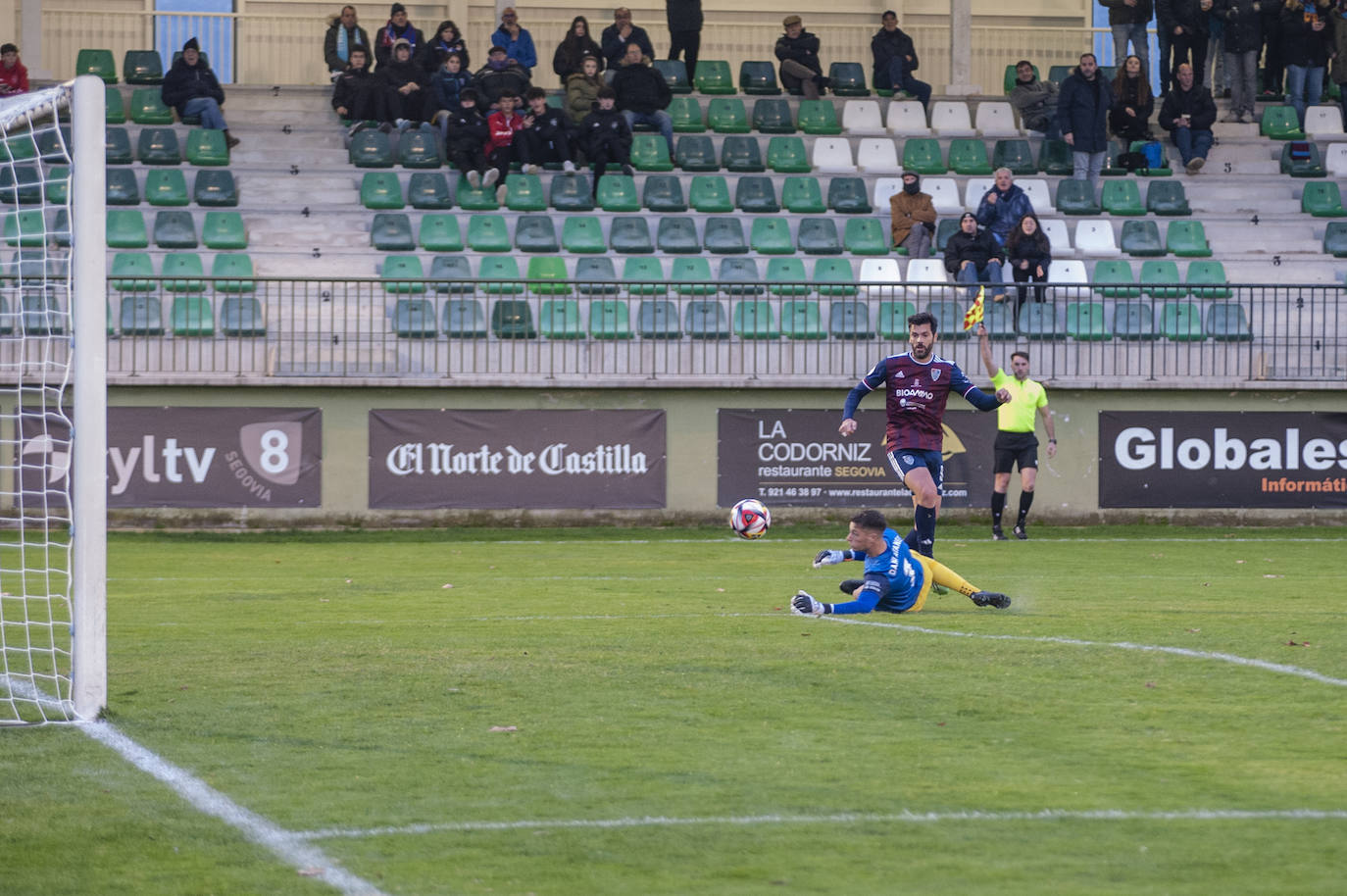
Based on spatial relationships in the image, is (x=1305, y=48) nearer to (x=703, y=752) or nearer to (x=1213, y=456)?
(x=1213, y=456)

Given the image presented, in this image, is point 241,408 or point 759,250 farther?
point 759,250

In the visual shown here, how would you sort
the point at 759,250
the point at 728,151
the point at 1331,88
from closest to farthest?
the point at 759,250 → the point at 728,151 → the point at 1331,88

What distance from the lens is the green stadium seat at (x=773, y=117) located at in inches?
1070

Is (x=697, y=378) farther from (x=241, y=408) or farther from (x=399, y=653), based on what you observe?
(x=399, y=653)

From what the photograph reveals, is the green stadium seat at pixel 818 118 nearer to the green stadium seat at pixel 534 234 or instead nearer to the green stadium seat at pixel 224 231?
the green stadium seat at pixel 534 234

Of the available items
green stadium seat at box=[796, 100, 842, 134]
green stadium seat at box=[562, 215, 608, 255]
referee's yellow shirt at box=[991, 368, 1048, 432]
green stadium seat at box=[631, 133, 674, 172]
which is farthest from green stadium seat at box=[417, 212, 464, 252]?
referee's yellow shirt at box=[991, 368, 1048, 432]

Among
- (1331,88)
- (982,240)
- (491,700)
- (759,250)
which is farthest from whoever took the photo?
(1331,88)

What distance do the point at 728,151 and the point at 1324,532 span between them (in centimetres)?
1051

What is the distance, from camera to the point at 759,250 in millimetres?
24203

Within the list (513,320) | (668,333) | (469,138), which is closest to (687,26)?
(469,138)

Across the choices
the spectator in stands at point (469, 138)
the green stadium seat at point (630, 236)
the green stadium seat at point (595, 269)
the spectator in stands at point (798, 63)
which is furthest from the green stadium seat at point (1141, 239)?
the spectator in stands at point (469, 138)

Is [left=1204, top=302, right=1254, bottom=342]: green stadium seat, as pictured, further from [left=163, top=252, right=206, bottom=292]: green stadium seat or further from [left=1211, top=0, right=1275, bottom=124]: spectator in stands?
[left=163, top=252, right=206, bottom=292]: green stadium seat

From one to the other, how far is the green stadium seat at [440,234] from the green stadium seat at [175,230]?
311 centimetres

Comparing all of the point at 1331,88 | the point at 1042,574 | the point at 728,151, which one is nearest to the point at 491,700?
the point at 1042,574
